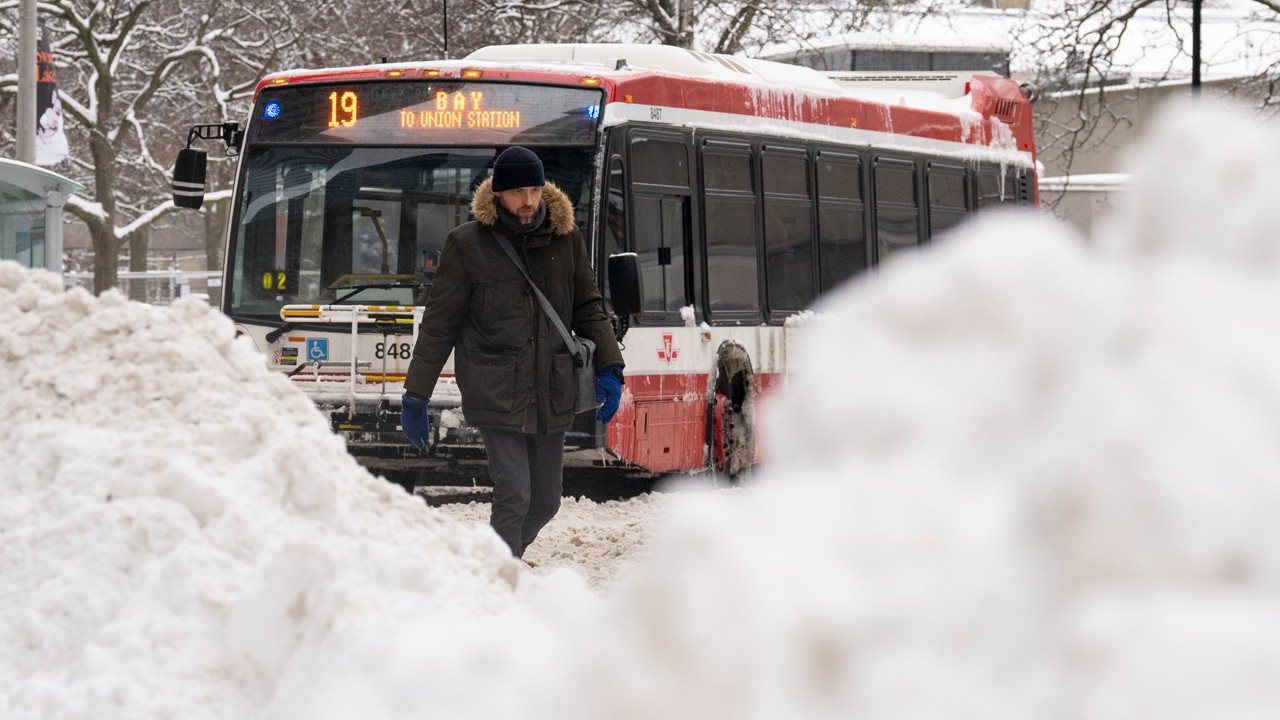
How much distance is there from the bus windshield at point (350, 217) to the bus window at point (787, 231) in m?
2.11

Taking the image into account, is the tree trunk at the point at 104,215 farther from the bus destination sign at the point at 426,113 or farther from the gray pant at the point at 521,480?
the gray pant at the point at 521,480

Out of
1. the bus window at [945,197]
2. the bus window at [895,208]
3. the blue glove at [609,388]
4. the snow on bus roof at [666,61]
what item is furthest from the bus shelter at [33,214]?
the blue glove at [609,388]

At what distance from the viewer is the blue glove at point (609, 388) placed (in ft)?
25.8

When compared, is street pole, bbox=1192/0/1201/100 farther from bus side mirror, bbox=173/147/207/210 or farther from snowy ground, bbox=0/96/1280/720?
snowy ground, bbox=0/96/1280/720

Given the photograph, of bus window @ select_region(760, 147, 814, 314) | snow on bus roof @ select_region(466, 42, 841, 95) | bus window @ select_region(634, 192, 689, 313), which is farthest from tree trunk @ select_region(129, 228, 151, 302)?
bus window @ select_region(634, 192, 689, 313)

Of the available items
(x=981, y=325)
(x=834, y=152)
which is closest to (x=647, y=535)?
(x=834, y=152)

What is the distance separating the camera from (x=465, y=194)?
465 inches

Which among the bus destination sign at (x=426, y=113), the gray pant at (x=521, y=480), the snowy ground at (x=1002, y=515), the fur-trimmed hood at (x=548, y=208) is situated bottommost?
the gray pant at (x=521, y=480)

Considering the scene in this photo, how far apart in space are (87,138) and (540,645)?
3387cm

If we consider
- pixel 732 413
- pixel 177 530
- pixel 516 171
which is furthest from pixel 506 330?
pixel 732 413

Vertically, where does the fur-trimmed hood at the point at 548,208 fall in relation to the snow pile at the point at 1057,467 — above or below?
above

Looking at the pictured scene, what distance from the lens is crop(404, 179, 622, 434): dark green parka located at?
7.45 m

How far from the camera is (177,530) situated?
12.5 ft

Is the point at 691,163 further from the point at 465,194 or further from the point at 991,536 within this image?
the point at 991,536
